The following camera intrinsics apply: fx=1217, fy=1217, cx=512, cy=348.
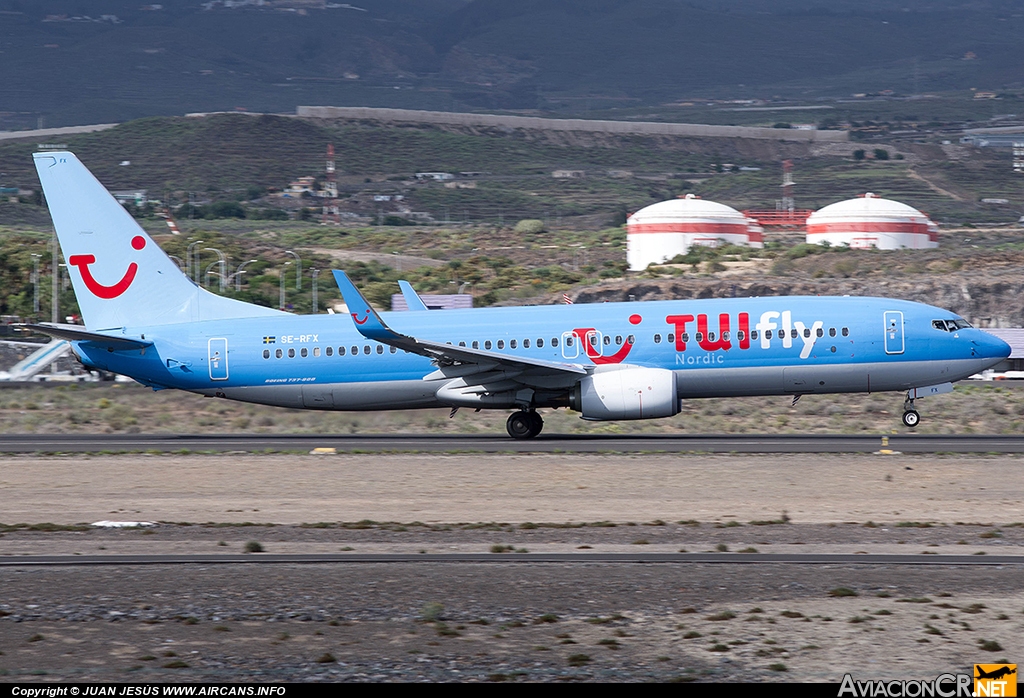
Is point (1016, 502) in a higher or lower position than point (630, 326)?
lower

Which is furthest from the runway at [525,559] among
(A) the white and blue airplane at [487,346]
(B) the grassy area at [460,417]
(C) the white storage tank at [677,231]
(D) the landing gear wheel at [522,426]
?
(C) the white storage tank at [677,231]

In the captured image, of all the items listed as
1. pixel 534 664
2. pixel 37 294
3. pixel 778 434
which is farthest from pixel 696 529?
pixel 37 294

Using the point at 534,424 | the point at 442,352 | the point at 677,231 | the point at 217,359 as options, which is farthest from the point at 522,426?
the point at 677,231

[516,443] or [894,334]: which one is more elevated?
[894,334]

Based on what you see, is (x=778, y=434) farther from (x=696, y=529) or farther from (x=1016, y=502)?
(x=696, y=529)

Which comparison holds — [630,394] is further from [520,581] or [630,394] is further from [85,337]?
[520,581]

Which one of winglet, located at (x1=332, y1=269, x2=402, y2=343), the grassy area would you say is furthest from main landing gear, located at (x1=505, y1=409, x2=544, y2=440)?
winglet, located at (x1=332, y1=269, x2=402, y2=343)

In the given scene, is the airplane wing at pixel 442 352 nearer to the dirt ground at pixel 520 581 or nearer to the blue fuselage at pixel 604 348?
the blue fuselage at pixel 604 348
